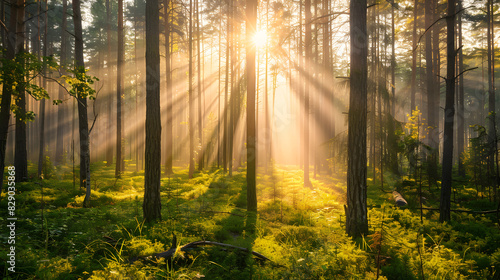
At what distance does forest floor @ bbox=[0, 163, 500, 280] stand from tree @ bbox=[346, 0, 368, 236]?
397 millimetres

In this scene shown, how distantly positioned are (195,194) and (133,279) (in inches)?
301

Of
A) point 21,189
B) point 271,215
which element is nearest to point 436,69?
point 271,215

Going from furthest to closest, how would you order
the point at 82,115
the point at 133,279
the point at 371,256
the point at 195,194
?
the point at 195,194
the point at 82,115
the point at 371,256
the point at 133,279

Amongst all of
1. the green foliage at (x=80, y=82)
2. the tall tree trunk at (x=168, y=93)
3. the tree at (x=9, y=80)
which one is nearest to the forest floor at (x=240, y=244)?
the tree at (x=9, y=80)

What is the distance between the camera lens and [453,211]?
27.1ft

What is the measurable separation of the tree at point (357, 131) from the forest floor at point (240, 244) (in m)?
0.40

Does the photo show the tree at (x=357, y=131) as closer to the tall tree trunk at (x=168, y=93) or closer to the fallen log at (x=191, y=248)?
the fallen log at (x=191, y=248)

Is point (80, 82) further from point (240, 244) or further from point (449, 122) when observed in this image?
point (449, 122)

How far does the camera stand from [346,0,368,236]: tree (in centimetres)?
577

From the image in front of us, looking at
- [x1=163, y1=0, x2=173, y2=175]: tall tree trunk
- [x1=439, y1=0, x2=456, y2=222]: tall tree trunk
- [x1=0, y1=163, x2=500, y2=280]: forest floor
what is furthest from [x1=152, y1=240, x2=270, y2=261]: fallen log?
[x1=163, y1=0, x2=173, y2=175]: tall tree trunk

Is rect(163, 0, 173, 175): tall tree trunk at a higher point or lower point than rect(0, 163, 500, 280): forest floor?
higher

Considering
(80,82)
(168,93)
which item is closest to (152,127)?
(80,82)

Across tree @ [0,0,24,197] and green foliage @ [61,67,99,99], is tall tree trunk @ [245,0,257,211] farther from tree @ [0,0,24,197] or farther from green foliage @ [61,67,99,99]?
tree @ [0,0,24,197]

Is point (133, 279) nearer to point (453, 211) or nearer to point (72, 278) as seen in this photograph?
point (72, 278)
